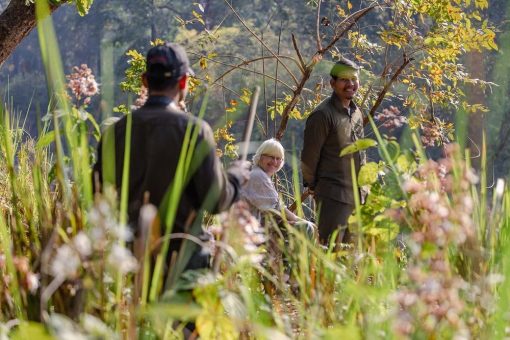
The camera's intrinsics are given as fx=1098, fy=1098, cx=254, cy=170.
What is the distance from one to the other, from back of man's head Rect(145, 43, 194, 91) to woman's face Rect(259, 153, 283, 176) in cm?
277

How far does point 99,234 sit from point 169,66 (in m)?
1.30

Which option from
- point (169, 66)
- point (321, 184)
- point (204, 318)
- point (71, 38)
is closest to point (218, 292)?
point (204, 318)

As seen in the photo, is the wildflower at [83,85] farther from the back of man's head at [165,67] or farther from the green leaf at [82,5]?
the green leaf at [82,5]

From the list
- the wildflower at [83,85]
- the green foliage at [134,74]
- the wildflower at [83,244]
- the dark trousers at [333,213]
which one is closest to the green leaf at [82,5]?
the green foliage at [134,74]

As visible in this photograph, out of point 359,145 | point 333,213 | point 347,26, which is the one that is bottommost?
point 333,213

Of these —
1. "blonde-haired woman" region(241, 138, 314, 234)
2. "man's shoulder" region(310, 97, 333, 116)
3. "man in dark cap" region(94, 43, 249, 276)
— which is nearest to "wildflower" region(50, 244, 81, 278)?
"man in dark cap" region(94, 43, 249, 276)

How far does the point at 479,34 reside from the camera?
8.67m

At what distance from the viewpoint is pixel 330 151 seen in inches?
252

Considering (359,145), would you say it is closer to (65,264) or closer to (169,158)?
(169,158)

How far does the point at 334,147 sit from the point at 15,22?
2.34 m

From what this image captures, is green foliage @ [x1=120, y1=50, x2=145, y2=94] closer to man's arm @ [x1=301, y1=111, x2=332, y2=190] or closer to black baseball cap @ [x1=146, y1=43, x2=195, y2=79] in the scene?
man's arm @ [x1=301, y1=111, x2=332, y2=190]

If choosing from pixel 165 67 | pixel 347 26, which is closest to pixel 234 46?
pixel 347 26

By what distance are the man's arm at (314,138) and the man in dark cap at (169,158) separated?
3.02 meters

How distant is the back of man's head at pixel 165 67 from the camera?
3.27 m
